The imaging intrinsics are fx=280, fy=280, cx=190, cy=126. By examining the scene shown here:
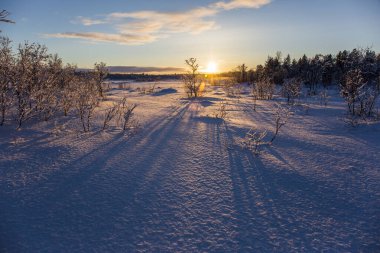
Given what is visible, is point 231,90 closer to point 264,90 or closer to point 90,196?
point 264,90

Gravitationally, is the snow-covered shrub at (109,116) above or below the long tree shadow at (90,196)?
above

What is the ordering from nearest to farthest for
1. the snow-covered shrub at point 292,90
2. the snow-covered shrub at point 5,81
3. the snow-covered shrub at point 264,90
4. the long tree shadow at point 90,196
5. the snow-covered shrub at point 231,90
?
the long tree shadow at point 90,196
the snow-covered shrub at point 5,81
the snow-covered shrub at point 292,90
the snow-covered shrub at point 264,90
the snow-covered shrub at point 231,90

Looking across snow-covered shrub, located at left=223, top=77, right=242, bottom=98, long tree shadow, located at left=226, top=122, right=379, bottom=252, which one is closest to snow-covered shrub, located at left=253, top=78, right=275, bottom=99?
snow-covered shrub, located at left=223, top=77, right=242, bottom=98

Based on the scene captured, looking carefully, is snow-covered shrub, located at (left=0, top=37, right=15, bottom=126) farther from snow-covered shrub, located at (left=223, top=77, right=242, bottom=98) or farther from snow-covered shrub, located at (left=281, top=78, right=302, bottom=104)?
snow-covered shrub, located at (left=223, top=77, right=242, bottom=98)

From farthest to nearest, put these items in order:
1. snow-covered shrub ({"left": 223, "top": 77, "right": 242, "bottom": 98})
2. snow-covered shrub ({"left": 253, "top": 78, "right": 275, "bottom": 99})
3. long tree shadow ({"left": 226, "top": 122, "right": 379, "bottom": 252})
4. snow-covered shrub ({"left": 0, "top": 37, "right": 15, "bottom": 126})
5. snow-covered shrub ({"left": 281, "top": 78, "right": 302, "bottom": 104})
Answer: snow-covered shrub ({"left": 223, "top": 77, "right": 242, "bottom": 98}) → snow-covered shrub ({"left": 253, "top": 78, "right": 275, "bottom": 99}) → snow-covered shrub ({"left": 281, "top": 78, "right": 302, "bottom": 104}) → snow-covered shrub ({"left": 0, "top": 37, "right": 15, "bottom": 126}) → long tree shadow ({"left": 226, "top": 122, "right": 379, "bottom": 252})

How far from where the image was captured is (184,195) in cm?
402

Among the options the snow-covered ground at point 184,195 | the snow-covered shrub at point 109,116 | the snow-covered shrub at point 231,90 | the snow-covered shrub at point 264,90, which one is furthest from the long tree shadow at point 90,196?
the snow-covered shrub at point 231,90

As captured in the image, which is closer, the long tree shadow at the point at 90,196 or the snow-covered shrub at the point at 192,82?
the long tree shadow at the point at 90,196

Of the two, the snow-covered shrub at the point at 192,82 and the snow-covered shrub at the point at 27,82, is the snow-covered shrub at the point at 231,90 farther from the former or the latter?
the snow-covered shrub at the point at 27,82

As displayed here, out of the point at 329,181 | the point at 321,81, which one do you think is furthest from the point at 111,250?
the point at 321,81

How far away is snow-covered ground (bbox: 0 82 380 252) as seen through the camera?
3.04m

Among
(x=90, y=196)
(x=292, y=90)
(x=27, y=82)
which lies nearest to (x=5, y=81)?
(x=27, y=82)

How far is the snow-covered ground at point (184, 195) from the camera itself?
3.04 m

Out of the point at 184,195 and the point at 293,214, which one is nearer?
the point at 293,214
